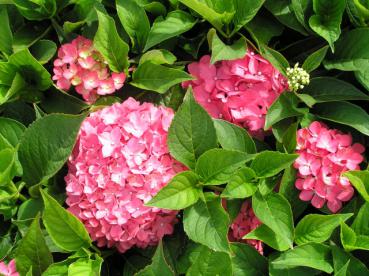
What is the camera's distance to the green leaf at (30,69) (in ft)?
5.22

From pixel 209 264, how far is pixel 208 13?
661 mm

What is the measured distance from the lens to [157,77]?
5.31ft

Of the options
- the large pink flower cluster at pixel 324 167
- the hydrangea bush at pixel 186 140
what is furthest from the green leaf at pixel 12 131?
the large pink flower cluster at pixel 324 167

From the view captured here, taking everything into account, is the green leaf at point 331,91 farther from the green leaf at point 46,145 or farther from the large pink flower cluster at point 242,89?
the green leaf at point 46,145

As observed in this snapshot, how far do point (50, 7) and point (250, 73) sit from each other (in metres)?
0.63

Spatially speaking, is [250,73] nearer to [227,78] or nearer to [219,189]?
[227,78]

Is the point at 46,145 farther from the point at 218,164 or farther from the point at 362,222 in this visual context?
the point at 362,222

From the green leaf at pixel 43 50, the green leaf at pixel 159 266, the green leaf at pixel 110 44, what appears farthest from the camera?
the green leaf at pixel 43 50

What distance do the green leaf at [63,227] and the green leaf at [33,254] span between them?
4 centimetres

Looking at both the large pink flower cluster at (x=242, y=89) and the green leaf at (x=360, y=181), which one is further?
the large pink flower cluster at (x=242, y=89)

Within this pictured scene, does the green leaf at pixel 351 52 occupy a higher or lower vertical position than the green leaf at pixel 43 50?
higher

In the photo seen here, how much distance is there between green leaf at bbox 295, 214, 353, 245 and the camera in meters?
1.42

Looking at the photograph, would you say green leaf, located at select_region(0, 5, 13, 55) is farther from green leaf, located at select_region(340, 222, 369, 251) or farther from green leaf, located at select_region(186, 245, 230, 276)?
green leaf, located at select_region(340, 222, 369, 251)

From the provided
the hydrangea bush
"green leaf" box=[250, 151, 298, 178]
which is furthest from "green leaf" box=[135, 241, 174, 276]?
"green leaf" box=[250, 151, 298, 178]
